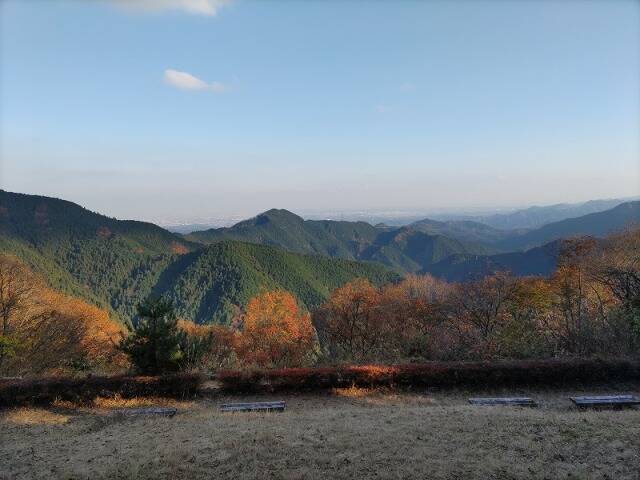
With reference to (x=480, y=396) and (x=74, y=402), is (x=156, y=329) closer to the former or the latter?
(x=74, y=402)

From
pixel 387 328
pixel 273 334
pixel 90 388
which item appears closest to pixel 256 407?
pixel 90 388

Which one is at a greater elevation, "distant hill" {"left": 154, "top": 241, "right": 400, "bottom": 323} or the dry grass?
the dry grass

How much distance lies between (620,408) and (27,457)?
16.2 m

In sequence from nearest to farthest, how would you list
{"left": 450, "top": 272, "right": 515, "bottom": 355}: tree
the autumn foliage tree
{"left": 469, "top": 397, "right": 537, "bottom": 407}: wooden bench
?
1. {"left": 469, "top": 397, "right": 537, "bottom": 407}: wooden bench
2. {"left": 450, "top": 272, "right": 515, "bottom": 355}: tree
3. the autumn foliage tree

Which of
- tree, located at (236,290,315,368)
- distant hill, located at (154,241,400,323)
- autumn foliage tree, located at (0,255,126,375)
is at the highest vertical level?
autumn foliage tree, located at (0,255,126,375)

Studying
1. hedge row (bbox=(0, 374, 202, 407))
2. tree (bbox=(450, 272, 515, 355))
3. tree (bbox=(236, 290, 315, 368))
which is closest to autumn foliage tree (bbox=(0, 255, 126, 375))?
hedge row (bbox=(0, 374, 202, 407))

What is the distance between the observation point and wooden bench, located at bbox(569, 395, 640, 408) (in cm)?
1173

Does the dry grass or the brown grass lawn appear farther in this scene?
the dry grass

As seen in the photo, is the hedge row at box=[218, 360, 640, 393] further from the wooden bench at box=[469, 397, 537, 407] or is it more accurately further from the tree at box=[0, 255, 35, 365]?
the tree at box=[0, 255, 35, 365]

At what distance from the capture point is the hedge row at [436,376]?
1437 cm

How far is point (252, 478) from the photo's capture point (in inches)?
306

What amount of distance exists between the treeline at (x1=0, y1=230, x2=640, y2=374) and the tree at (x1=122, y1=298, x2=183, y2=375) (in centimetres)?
4

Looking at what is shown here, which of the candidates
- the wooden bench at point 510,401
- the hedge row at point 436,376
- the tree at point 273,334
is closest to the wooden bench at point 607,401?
the wooden bench at point 510,401

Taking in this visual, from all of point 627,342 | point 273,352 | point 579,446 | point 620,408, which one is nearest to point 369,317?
point 273,352
